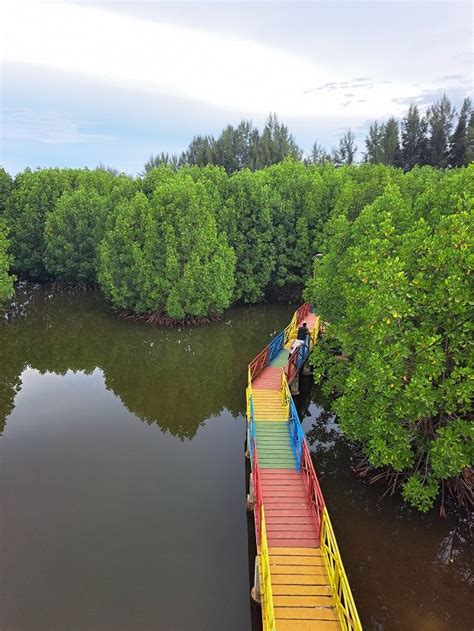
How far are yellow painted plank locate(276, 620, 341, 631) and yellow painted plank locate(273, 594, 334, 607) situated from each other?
0.36 metres

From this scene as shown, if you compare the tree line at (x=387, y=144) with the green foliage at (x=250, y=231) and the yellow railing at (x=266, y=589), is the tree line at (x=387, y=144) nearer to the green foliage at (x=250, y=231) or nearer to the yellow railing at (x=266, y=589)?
the green foliage at (x=250, y=231)

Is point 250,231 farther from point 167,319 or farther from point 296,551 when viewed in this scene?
point 296,551

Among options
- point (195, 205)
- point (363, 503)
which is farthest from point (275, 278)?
point (363, 503)

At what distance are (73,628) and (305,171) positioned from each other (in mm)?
36542

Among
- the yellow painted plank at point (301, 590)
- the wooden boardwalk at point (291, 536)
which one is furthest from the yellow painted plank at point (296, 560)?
the yellow painted plank at point (301, 590)

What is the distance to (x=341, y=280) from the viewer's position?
667 inches

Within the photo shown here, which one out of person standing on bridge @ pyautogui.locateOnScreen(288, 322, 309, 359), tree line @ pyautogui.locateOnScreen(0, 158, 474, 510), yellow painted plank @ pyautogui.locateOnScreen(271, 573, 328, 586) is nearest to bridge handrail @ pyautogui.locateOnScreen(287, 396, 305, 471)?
tree line @ pyautogui.locateOnScreen(0, 158, 474, 510)

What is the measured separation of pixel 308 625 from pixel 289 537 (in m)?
2.32

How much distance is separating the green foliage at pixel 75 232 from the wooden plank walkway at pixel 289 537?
26.4 m

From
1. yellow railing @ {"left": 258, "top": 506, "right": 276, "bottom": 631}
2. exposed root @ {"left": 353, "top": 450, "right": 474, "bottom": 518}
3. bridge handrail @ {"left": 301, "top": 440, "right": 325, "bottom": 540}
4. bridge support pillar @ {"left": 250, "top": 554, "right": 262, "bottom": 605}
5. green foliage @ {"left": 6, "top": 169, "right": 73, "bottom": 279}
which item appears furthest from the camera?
green foliage @ {"left": 6, "top": 169, "right": 73, "bottom": 279}

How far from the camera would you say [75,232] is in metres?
38.3

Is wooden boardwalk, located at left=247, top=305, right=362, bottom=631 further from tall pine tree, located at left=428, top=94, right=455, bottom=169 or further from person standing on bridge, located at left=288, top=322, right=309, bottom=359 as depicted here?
tall pine tree, located at left=428, top=94, right=455, bottom=169

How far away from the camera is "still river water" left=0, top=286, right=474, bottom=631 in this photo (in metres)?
10.9

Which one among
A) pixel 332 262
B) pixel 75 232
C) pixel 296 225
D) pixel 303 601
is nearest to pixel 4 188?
pixel 75 232
